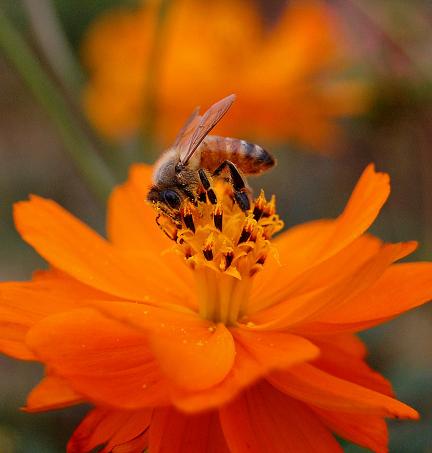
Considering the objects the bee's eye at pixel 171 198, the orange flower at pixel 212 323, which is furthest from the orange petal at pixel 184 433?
the bee's eye at pixel 171 198

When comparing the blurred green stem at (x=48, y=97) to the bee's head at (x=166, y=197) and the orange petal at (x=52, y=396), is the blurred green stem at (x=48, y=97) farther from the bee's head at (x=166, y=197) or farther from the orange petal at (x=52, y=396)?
the orange petal at (x=52, y=396)

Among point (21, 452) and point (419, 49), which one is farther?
point (419, 49)

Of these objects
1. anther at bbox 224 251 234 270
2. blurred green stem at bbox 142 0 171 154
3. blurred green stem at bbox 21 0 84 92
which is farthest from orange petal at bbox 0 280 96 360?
blurred green stem at bbox 21 0 84 92

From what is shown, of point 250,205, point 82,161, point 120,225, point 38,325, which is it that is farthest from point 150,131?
point 38,325

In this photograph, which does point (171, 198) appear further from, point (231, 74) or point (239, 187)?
point (231, 74)

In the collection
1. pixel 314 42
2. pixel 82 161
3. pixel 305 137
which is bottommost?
pixel 305 137

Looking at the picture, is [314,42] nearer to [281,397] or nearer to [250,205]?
[250,205]

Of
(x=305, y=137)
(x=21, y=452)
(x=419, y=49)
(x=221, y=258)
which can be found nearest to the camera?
(x=221, y=258)

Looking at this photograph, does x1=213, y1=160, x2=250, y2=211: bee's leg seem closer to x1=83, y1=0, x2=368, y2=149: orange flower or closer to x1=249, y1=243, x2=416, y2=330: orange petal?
x1=249, y1=243, x2=416, y2=330: orange petal
